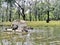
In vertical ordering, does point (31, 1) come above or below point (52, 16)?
above

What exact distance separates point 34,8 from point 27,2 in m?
6.29

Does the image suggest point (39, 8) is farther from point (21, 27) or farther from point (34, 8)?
point (21, 27)

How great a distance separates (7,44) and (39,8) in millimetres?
49309

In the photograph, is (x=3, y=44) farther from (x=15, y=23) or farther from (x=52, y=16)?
(x=52, y=16)

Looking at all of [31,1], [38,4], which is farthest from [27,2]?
[38,4]

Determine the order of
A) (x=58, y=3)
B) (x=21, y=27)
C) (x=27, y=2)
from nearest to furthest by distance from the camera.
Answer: (x=21, y=27)
(x=27, y=2)
(x=58, y=3)

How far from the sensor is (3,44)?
1214 cm

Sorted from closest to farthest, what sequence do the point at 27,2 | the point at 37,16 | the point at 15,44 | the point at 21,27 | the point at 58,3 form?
the point at 15,44 → the point at 21,27 → the point at 27,2 → the point at 58,3 → the point at 37,16

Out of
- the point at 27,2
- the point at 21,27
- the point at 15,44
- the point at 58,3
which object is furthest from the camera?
the point at 58,3

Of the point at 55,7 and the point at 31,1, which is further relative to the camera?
the point at 55,7

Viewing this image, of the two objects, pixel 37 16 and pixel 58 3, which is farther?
pixel 37 16

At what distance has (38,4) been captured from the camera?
60.3 meters

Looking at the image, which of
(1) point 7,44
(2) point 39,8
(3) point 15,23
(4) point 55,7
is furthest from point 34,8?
(1) point 7,44

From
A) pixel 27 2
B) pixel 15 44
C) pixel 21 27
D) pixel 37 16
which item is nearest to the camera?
pixel 15 44
